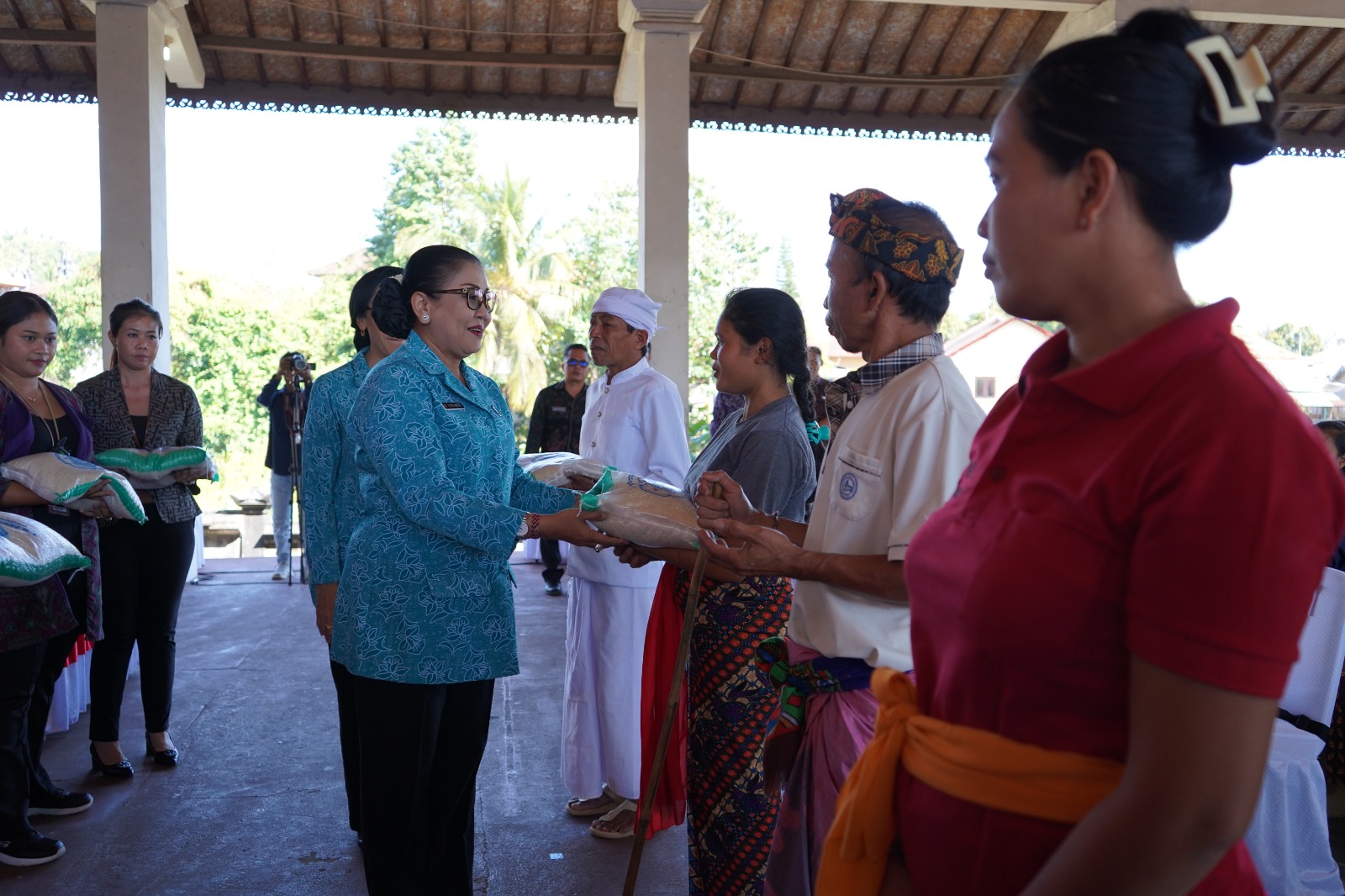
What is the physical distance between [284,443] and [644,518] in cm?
673

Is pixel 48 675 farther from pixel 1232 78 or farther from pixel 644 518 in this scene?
pixel 1232 78

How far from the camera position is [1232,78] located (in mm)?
916

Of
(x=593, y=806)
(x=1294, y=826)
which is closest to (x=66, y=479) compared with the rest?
(x=593, y=806)

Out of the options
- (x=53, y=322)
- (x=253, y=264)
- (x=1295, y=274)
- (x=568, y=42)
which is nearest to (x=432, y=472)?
(x=53, y=322)

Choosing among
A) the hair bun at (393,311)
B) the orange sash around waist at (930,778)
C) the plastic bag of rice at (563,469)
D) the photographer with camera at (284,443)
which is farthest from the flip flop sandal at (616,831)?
the photographer with camera at (284,443)

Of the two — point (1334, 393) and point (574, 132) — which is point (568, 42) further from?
point (574, 132)

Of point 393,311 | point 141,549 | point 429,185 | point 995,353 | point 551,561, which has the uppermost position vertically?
point 429,185

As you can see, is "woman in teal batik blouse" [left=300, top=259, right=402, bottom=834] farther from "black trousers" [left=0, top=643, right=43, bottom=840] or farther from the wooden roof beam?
the wooden roof beam

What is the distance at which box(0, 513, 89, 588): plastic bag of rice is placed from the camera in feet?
9.68

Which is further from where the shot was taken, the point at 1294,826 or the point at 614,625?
the point at 614,625

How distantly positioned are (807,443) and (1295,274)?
134ft

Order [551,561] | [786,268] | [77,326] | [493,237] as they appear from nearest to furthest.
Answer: [551,561] → [493,237] → [77,326] → [786,268]

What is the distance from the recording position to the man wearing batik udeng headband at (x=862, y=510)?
68.0 inches

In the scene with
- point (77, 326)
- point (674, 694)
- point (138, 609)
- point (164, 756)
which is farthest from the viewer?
point (77, 326)
